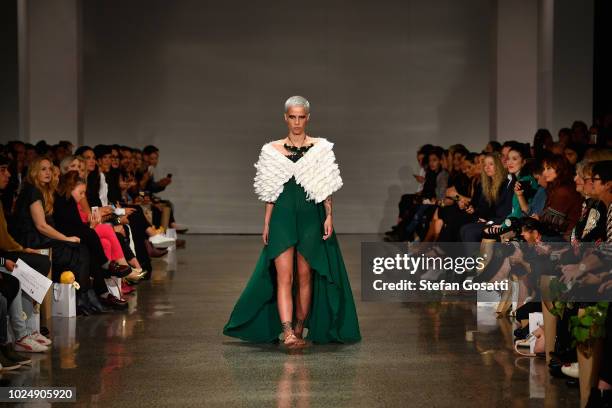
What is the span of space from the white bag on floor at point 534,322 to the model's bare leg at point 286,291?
3.84ft

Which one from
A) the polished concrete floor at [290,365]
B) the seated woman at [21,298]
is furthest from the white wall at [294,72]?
the seated woman at [21,298]

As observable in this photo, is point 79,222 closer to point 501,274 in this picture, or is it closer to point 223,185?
point 501,274

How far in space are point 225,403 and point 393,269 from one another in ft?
16.9

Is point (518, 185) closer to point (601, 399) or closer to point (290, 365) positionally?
point (290, 365)

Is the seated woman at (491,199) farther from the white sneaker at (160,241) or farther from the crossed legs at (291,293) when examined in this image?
the white sneaker at (160,241)

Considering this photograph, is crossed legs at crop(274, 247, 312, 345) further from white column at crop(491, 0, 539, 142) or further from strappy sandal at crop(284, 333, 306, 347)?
white column at crop(491, 0, 539, 142)

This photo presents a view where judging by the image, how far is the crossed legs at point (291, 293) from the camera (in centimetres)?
557

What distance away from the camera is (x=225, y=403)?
14.1 feet

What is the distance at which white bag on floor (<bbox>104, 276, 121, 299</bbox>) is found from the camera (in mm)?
7281

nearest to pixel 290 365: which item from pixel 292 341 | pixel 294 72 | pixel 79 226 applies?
pixel 292 341

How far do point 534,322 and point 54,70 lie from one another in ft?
30.3

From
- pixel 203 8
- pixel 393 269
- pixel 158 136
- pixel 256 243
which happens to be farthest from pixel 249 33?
pixel 393 269

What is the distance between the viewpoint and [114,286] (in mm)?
7332

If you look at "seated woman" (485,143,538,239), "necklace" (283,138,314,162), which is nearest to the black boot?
"necklace" (283,138,314,162)
